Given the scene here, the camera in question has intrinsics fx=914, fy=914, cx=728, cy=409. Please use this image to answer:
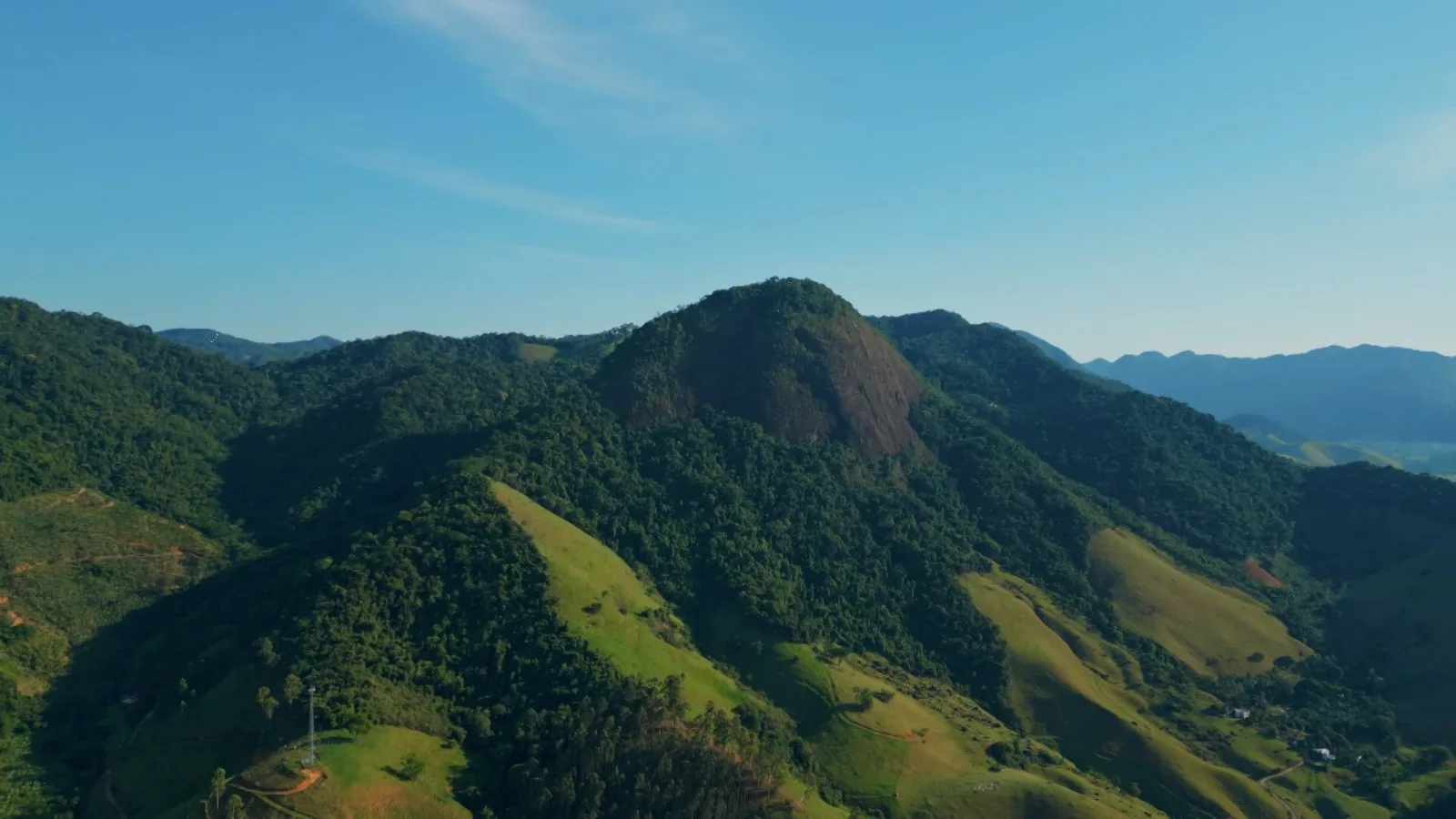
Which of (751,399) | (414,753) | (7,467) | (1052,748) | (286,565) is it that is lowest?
(1052,748)

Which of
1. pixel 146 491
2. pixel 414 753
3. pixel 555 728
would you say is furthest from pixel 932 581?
pixel 146 491

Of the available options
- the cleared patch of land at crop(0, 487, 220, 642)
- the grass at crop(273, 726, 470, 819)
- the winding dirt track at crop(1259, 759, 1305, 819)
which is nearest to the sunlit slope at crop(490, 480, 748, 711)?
the grass at crop(273, 726, 470, 819)

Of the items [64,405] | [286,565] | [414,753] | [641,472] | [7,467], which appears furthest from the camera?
[64,405]

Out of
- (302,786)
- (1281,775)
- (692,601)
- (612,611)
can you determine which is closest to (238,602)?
(302,786)

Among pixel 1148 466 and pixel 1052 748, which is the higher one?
pixel 1148 466

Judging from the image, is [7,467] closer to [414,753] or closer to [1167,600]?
[414,753]

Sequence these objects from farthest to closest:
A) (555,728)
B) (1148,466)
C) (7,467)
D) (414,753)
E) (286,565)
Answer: (1148,466) → (7,467) → (286,565) → (555,728) → (414,753)

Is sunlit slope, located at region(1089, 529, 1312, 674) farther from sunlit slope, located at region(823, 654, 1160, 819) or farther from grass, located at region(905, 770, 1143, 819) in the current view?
grass, located at region(905, 770, 1143, 819)
